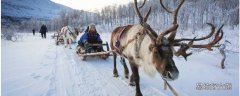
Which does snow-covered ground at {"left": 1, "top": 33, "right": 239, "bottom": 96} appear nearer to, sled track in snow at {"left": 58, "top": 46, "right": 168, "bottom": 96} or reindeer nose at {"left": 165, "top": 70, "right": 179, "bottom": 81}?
sled track in snow at {"left": 58, "top": 46, "right": 168, "bottom": 96}

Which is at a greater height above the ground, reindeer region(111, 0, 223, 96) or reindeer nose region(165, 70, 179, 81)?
reindeer region(111, 0, 223, 96)

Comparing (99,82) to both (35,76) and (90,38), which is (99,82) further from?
(90,38)

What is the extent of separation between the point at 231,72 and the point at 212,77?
3.32 feet

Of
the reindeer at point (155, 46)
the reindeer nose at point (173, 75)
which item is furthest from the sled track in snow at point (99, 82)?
the reindeer nose at point (173, 75)

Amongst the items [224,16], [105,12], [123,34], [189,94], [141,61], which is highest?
[105,12]

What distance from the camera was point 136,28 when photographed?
203 inches

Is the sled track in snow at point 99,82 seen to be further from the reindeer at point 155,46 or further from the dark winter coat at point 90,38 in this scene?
the dark winter coat at point 90,38

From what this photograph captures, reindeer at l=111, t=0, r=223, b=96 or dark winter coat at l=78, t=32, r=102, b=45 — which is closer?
reindeer at l=111, t=0, r=223, b=96

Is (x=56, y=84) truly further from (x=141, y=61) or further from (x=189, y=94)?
(x=189, y=94)

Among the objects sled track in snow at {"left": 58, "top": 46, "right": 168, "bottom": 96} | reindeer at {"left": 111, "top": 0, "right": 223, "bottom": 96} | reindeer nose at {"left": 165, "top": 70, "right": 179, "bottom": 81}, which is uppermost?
reindeer at {"left": 111, "top": 0, "right": 223, "bottom": 96}

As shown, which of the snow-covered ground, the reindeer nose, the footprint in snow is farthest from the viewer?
the footprint in snow

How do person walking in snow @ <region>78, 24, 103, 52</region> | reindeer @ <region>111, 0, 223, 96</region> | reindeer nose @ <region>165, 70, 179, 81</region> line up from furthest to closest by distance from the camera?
1. person walking in snow @ <region>78, 24, 103, 52</region>
2. reindeer @ <region>111, 0, 223, 96</region>
3. reindeer nose @ <region>165, 70, 179, 81</region>

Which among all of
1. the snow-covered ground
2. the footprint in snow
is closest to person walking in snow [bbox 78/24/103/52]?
the snow-covered ground

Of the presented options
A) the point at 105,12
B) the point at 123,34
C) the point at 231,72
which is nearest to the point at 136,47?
the point at 123,34
